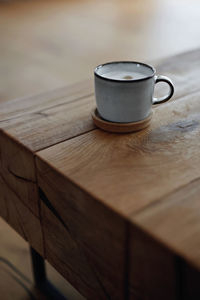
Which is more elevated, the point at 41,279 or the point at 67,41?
the point at 67,41

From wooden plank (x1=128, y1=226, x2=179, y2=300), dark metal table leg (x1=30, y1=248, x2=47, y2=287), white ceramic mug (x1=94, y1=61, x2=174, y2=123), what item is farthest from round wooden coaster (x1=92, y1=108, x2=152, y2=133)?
dark metal table leg (x1=30, y1=248, x2=47, y2=287)

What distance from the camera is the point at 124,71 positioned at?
0.71m

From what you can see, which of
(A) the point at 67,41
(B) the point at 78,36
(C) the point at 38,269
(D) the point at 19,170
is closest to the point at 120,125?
(D) the point at 19,170

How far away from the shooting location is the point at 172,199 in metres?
0.51

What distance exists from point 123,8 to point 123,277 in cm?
335

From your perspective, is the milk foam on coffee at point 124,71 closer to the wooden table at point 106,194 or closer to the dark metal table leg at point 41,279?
the wooden table at point 106,194

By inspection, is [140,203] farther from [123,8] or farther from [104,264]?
[123,8]

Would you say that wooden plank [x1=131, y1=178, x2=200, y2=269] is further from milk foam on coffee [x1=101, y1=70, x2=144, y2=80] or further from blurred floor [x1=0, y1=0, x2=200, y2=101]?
blurred floor [x1=0, y1=0, x2=200, y2=101]

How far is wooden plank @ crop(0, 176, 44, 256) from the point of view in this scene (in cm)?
69

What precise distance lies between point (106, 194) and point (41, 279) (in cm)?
53

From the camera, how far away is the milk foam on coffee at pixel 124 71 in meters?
0.68

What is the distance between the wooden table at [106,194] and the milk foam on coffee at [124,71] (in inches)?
3.4

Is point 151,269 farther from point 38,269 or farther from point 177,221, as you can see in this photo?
point 38,269

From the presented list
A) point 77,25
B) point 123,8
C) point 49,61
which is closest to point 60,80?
point 49,61
